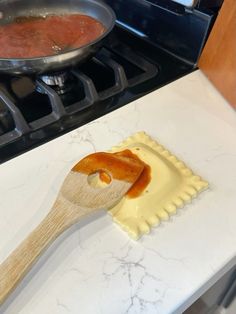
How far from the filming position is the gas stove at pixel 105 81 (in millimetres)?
538

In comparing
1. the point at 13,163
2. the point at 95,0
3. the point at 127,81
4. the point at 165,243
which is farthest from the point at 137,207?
the point at 95,0

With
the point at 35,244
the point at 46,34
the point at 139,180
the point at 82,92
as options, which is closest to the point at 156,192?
the point at 139,180

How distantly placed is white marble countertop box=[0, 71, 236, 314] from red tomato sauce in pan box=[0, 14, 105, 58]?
192mm

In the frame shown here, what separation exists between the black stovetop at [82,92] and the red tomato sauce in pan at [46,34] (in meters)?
0.05

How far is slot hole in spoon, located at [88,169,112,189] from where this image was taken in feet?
1.45

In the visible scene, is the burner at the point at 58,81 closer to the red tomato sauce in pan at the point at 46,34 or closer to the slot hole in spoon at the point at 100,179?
the red tomato sauce in pan at the point at 46,34

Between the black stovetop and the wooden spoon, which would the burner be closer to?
the black stovetop

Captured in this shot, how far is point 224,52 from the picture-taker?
604 millimetres

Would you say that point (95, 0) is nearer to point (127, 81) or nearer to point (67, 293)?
point (127, 81)

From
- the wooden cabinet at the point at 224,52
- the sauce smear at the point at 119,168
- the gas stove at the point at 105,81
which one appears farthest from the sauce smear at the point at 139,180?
the wooden cabinet at the point at 224,52

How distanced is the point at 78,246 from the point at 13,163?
162 millimetres

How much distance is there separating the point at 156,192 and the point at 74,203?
11cm

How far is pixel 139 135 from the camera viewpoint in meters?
0.52

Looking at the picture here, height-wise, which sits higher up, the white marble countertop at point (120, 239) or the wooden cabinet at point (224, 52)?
the wooden cabinet at point (224, 52)
